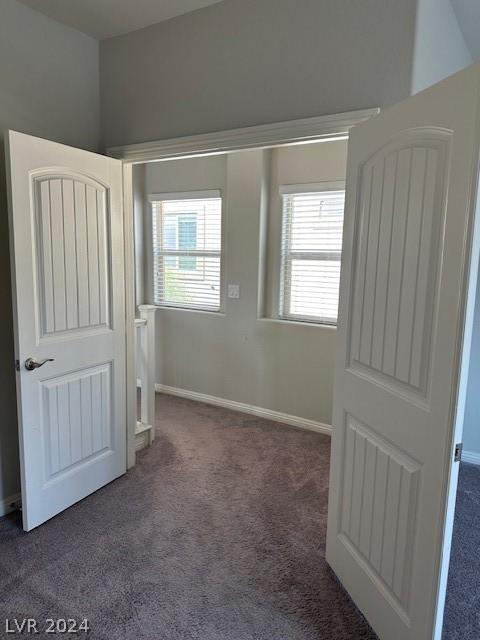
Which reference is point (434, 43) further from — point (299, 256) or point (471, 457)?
point (471, 457)

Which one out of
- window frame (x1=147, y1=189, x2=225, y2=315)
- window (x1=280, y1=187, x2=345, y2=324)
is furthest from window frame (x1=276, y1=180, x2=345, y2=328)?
window frame (x1=147, y1=189, x2=225, y2=315)

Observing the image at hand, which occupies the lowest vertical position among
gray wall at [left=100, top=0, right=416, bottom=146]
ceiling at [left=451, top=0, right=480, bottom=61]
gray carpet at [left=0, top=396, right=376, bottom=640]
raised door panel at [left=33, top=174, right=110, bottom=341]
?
gray carpet at [left=0, top=396, right=376, bottom=640]

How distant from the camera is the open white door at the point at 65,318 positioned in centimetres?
206

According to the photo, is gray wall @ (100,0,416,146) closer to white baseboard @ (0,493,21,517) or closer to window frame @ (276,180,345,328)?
window frame @ (276,180,345,328)

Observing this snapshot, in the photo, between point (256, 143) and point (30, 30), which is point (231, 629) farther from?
point (30, 30)

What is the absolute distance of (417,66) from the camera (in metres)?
1.71

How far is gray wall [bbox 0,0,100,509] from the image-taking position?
2172 millimetres

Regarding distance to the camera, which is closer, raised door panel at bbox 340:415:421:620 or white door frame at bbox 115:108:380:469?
raised door panel at bbox 340:415:421:620

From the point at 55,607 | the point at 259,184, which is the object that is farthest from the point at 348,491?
the point at 259,184

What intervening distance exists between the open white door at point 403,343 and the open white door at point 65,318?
146 centimetres

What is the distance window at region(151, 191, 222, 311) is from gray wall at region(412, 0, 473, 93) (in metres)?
2.24

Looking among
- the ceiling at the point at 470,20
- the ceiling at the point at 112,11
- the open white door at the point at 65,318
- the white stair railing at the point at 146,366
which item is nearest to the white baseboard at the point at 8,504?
the open white door at the point at 65,318

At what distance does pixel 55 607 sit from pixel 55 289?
1.47m

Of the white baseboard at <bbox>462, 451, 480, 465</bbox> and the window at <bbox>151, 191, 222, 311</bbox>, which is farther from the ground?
the window at <bbox>151, 191, 222, 311</bbox>
